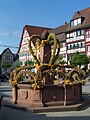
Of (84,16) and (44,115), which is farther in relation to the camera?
(84,16)

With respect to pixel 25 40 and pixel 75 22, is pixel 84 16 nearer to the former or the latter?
pixel 75 22

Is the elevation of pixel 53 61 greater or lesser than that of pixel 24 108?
greater

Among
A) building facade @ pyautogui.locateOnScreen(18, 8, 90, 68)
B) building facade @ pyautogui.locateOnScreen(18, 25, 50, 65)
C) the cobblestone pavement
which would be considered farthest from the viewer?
building facade @ pyautogui.locateOnScreen(18, 25, 50, 65)

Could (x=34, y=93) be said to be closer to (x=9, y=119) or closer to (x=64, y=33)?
(x=9, y=119)

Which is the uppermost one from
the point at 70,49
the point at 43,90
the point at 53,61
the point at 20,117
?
the point at 70,49

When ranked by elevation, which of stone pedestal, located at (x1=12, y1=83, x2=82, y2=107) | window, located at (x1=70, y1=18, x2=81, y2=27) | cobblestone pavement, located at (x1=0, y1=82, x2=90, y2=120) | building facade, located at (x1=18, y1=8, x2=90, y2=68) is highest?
window, located at (x1=70, y1=18, x2=81, y2=27)

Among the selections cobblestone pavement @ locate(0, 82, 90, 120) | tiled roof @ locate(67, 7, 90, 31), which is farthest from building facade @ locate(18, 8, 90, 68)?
A: cobblestone pavement @ locate(0, 82, 90, 120)

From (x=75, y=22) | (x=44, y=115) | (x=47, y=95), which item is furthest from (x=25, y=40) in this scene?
(x=44, y=115)

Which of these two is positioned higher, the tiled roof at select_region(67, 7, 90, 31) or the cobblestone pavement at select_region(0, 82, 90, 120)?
the tiled roof at select_region(67, 7, 90, 31)

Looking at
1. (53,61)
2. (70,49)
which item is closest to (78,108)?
(53,61)

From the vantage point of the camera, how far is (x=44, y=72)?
15.1 meters

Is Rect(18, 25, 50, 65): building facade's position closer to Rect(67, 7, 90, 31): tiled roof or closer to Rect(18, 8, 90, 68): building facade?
Rect(18, 8, 90, 68): building facade

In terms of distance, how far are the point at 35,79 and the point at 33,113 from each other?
6.73 feet

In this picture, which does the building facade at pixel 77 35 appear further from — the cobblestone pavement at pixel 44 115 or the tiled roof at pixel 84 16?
the cobblestone pavement at pixel 44 115
